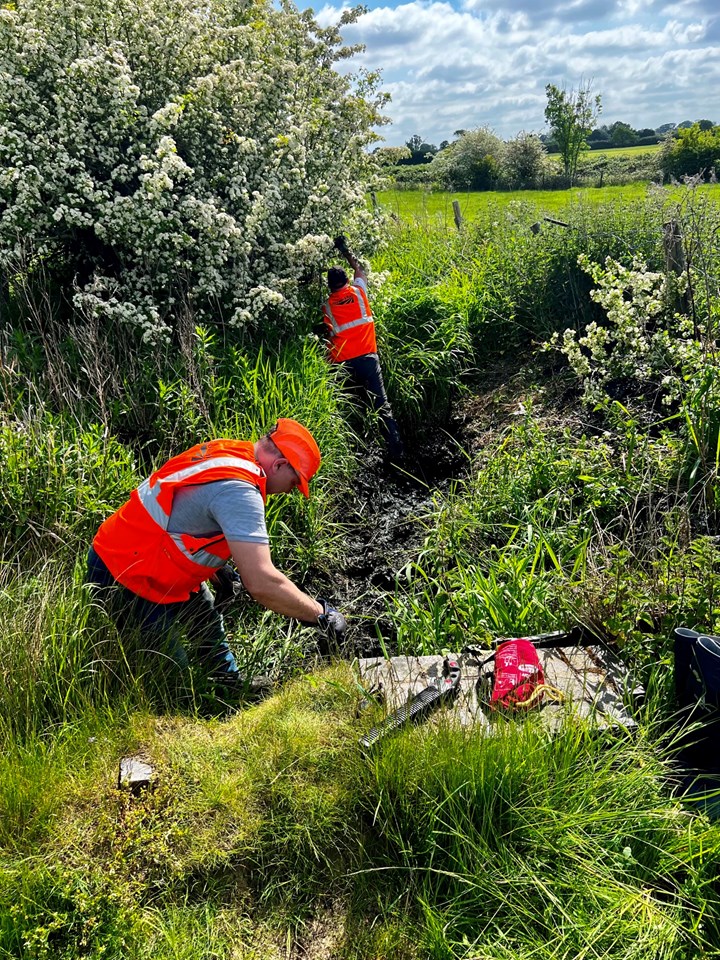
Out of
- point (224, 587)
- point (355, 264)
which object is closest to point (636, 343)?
point (355, 264)

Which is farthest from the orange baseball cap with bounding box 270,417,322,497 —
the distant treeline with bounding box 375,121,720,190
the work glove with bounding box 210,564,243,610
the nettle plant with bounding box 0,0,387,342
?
the distant treeline with bounding box 375,121,720,190

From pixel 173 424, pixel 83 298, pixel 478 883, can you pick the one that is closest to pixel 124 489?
pixel 173 424

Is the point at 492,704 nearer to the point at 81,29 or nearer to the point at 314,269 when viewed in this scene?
the point at 314,269

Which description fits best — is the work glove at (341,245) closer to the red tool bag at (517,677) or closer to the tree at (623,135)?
the red tool bag at (517,677)

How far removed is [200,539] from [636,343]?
4.03 metres

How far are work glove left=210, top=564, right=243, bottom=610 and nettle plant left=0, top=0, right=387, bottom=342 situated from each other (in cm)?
234

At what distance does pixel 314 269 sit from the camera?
7051 mm

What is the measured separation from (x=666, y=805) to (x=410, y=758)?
36.3 inches

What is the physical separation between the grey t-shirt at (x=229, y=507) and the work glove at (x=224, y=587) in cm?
101

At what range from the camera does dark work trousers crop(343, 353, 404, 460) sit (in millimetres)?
6824

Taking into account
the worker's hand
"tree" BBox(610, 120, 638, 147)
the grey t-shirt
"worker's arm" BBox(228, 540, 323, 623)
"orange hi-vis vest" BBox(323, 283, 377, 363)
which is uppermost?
"tree" BBox(610, 120, 638, 147)

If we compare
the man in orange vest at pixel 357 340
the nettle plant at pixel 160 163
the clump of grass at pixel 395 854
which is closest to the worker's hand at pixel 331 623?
the clump of grass at pixel 395 854

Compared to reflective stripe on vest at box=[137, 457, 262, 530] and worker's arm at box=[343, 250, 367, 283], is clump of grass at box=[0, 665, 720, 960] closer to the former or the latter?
reflective stripe on vest at box=[137, 457, 262, 530]

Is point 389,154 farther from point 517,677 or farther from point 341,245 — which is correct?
point 517,677
